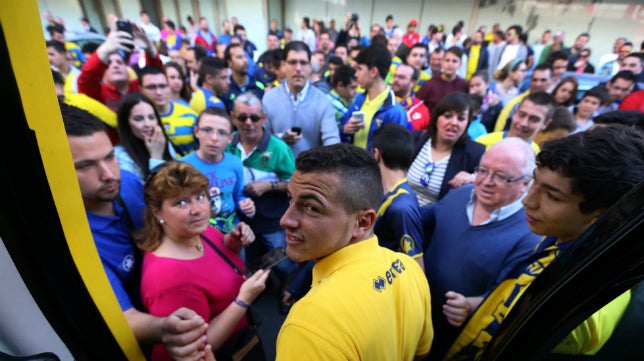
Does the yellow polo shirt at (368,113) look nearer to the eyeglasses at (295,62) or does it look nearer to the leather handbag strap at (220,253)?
the eyeglasses at (295,62)

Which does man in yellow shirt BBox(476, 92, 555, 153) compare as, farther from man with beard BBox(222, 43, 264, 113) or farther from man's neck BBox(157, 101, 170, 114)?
man with beard BBox(222, 43, 264, 113)

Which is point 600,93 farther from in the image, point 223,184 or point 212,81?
point 212,81

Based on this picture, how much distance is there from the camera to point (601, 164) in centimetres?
116

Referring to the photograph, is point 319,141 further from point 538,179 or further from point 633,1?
point 633,1

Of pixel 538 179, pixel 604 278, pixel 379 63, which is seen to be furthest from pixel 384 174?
pixel 379 63

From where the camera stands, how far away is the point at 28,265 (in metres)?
0.64

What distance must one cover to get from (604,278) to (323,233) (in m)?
0.82

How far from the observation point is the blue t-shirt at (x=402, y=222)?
6.01 ft

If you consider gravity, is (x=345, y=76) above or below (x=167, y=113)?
above

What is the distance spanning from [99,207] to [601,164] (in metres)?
2.38

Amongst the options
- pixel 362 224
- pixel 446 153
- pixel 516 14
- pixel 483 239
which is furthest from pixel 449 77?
pixel 516 14

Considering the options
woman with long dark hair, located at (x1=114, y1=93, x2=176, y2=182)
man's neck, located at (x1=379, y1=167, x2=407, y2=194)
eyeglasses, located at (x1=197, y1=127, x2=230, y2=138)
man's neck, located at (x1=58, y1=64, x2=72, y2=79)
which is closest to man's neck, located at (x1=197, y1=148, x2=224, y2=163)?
eyeglasses, located at (x1=197, y1=127, x2=230, y2=138)

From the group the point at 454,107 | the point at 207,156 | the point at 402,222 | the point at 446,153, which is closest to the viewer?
the point at 402,222

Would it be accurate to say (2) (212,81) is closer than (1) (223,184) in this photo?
No
